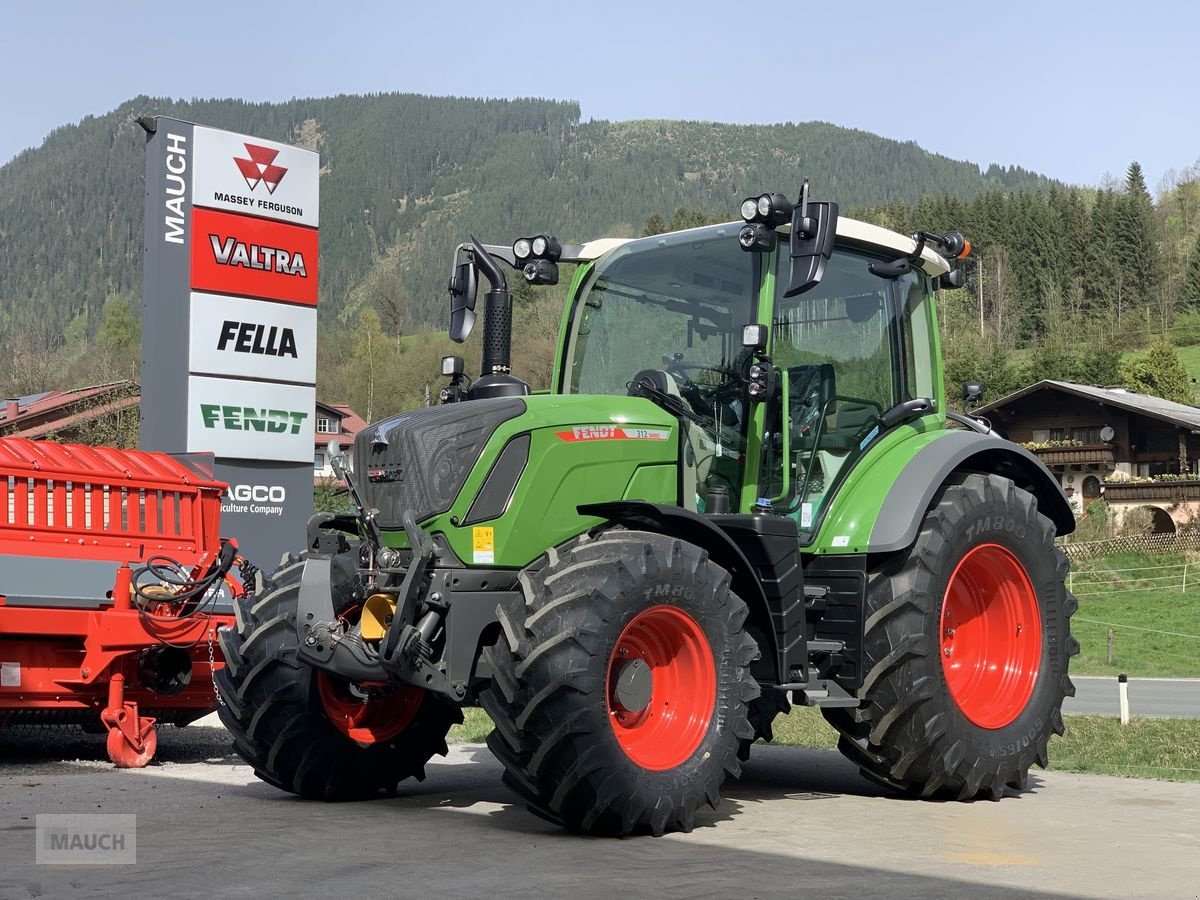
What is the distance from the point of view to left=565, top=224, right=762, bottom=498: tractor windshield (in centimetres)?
721

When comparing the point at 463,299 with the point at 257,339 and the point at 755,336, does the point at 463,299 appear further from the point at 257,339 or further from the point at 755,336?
the point at 257,339

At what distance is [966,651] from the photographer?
7965 mm

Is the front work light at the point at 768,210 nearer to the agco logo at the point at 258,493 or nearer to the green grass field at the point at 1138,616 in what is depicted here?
the agco logo at the point at 258,493

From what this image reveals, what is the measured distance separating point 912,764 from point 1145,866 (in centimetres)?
171

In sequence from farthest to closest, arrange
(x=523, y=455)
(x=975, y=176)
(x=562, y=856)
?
(x=975, y=176) < (x=523, y=455) < (x=562, y=856)

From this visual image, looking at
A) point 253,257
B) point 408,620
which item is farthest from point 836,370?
point 253,257

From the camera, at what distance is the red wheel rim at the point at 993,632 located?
25.7 feet

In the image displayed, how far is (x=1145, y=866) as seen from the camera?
18.2 ft

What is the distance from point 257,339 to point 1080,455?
4401 centimetres

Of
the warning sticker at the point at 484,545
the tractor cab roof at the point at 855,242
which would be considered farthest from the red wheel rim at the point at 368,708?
the tractor cab roof at the point at 855,242

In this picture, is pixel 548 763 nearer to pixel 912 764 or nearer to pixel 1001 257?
pixel 912 764

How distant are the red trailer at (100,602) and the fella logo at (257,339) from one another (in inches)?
199

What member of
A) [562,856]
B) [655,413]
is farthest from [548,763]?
[655,413]

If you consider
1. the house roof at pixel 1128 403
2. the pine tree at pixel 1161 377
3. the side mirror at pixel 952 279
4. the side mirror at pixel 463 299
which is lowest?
the side mirror at pixel 463 299
